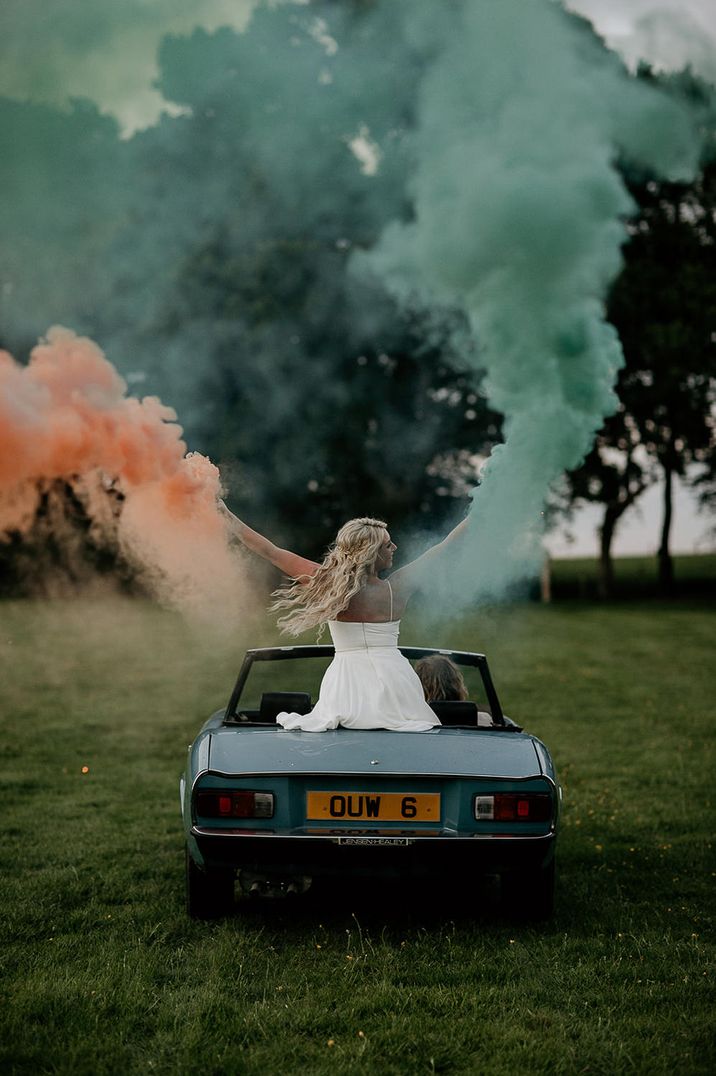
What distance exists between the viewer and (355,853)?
4055mm

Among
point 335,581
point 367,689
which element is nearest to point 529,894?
point 367,689

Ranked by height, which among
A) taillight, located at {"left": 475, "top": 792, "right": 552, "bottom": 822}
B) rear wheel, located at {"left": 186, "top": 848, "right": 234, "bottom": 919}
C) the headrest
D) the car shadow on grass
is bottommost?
the car shadow on grass

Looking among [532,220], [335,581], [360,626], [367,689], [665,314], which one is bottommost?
[367,689]

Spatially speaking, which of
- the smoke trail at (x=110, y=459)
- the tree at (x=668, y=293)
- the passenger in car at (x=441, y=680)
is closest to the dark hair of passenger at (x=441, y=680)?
the passenger in car at (x=441, y=680)

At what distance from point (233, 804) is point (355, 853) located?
20.8 inches

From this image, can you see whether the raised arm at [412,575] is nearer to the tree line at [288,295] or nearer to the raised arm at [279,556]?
the raised arm at [279,556]

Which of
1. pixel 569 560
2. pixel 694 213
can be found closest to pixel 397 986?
pixel 694 213

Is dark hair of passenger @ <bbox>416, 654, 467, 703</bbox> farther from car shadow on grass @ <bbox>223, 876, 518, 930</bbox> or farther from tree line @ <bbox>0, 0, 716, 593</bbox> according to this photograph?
tree line @ <bbox>0, 0, 716, 593</bbox>

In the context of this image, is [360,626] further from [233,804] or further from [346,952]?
[346,952]

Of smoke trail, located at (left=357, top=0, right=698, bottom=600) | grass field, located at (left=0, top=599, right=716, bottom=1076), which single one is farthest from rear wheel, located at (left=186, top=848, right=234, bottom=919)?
smoke trail, located at (left=357, top=0, right=698, bottom=600)

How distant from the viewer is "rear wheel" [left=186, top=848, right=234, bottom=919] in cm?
451

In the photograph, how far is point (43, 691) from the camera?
12438 millimetres

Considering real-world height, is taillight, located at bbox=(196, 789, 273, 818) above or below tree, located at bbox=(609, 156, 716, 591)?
below

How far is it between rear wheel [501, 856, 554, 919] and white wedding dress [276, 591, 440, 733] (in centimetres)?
79
